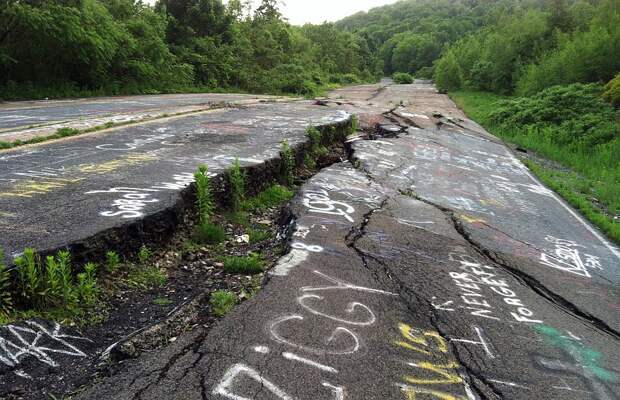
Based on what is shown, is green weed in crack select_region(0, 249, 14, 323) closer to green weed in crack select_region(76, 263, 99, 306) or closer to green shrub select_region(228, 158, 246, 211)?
green weed in crack select_region(76, 263, 99, 306)

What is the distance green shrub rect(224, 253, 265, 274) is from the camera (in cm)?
435

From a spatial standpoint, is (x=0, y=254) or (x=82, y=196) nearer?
(x=0, y=254)

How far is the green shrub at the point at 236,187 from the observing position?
6105 mm

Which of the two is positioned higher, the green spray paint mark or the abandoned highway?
the abandoned highway

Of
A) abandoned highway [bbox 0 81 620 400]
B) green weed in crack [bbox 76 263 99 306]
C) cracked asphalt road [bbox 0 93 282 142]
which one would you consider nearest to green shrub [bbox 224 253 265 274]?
abandoned highway [bbox 0 81 620 400]

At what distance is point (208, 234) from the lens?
199 inches

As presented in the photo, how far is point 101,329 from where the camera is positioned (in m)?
3.21

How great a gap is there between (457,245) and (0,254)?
4681 mm

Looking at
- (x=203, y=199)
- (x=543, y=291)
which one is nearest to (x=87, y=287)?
(x=203, y=199)

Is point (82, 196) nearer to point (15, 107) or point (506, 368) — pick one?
point (506, 368)

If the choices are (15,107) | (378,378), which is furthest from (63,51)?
(378,378)

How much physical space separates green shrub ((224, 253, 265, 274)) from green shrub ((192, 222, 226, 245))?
602 mm

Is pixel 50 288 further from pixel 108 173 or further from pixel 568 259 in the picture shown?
pixel 568 259

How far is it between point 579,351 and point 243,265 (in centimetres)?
287
